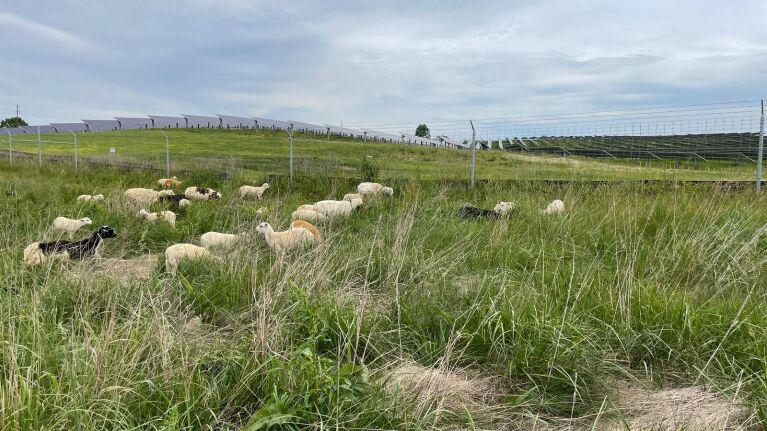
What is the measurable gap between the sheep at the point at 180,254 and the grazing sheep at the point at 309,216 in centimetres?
230

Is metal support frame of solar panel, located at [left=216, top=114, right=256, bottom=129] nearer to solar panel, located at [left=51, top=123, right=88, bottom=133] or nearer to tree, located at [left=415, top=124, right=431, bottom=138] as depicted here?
solar panel, located at [left=51, top=123, right=88, bottom=133]

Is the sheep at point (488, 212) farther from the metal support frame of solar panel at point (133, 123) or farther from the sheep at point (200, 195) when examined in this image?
the metal support frame of solar panel at point (133, 123)

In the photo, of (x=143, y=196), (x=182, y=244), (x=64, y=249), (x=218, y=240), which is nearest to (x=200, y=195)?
(x=143, y=196)

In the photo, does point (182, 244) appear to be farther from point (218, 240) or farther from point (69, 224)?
point (69, 224)

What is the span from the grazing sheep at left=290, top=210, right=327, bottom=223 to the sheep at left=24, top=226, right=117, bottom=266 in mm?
2419

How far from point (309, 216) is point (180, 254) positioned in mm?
2628

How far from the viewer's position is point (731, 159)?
43.0 ft

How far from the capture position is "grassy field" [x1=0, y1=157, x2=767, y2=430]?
2256 mm

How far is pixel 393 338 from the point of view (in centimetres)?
315

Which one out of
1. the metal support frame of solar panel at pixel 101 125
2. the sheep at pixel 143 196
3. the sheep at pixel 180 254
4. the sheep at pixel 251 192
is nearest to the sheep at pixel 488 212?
the sheep at pixel 180 254

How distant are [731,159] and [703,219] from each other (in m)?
9.31

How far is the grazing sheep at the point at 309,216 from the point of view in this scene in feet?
23.1

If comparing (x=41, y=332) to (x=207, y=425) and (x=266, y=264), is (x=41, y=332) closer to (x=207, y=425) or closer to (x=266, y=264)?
(x=207, y=425)

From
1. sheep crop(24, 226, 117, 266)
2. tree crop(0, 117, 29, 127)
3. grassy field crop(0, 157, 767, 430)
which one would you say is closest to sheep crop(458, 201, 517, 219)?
grassy field crop(0, 157, 767, 430)
